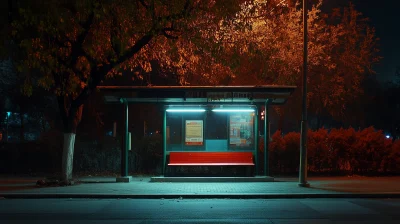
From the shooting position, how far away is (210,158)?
19766 millimetres

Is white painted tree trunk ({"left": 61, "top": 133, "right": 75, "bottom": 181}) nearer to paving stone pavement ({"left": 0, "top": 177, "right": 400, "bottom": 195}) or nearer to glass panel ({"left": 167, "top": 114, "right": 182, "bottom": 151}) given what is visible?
paving stone pavement ({"left": 0, "top": 177, "right": 400, "bottom": 195})

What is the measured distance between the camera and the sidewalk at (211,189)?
1520 centimetres

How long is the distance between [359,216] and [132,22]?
10061mm

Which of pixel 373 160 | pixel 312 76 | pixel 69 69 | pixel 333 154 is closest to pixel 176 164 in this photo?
pixel 69 69

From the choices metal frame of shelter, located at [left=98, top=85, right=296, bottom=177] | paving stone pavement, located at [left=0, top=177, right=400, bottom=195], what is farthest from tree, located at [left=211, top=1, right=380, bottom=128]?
paving stone pavement, located at [left=0, top=177, right=400, bottom=195]

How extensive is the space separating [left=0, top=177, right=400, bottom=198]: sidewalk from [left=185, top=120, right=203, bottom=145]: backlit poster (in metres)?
2.29

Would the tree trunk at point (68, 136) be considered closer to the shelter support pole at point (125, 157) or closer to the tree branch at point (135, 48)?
the shelter support pole at point (125, 157)

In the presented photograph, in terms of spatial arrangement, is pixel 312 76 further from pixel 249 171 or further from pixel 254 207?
pixel 254 207

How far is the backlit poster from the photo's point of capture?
19.9 m

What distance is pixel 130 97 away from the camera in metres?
18.0

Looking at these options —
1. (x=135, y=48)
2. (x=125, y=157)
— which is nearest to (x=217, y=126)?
(x=125, y=157)

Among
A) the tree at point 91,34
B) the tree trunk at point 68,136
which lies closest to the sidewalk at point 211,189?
the tree trunk at point 68,136

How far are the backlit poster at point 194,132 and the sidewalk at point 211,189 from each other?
7.52 feet

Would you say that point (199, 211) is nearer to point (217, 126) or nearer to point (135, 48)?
point (135, 48)
